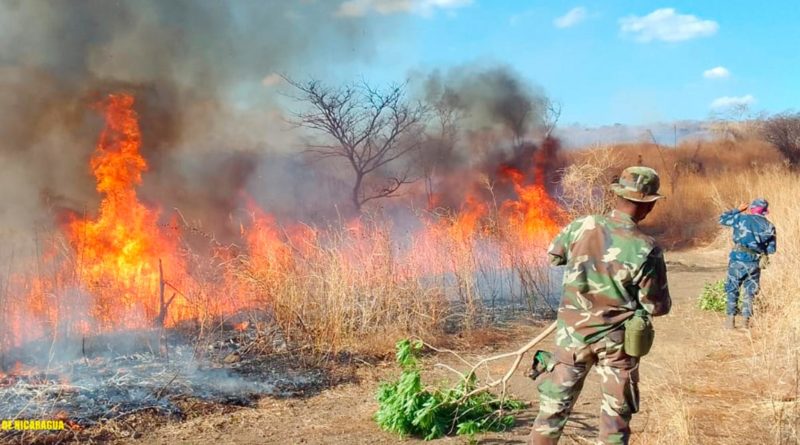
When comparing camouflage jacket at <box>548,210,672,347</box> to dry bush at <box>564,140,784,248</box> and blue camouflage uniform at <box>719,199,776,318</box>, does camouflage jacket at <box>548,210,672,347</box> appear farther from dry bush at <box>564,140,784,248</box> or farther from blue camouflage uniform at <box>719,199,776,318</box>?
dry bush at <box>564,140,784,248</box>

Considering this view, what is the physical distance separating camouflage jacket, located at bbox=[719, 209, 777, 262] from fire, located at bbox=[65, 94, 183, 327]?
7549 millimetres

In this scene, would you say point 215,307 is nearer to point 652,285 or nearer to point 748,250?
point 652,285

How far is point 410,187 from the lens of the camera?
17.3 metres

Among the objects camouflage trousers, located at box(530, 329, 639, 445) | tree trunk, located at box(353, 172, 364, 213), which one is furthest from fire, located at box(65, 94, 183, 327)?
camouflage trousers, located at box(530, 329, 639, 445)

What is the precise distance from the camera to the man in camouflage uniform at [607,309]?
3.68 m

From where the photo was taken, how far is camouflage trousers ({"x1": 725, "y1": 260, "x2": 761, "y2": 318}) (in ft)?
25.9

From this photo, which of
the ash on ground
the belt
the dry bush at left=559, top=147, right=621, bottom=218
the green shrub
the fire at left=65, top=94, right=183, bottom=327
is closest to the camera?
the ash on ground

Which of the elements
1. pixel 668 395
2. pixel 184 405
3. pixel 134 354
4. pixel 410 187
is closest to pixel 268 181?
pixel 410 187

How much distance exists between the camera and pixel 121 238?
956 cm

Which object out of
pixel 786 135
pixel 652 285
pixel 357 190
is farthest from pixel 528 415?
pixel 786 135

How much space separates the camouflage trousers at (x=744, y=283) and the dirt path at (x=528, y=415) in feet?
2.34

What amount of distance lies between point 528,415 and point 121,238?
23.9 feet

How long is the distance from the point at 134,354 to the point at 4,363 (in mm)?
1218

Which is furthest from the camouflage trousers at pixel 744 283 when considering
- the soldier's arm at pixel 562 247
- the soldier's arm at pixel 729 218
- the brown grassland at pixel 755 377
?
the soldier's arm at pixel 562 247
